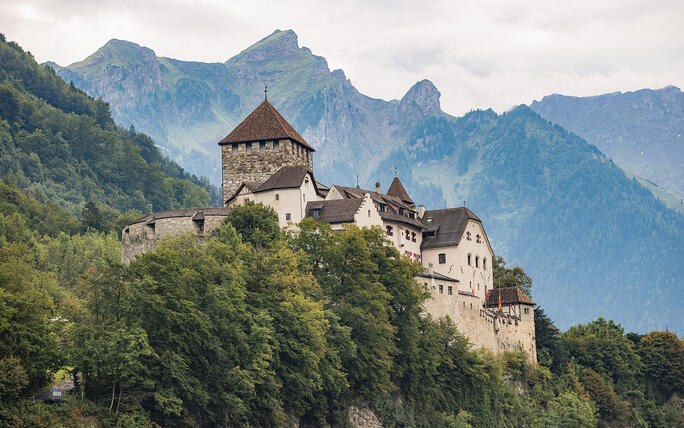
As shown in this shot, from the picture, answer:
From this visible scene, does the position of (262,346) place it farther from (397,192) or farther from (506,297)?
(397,192)

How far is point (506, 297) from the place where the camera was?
348 feet

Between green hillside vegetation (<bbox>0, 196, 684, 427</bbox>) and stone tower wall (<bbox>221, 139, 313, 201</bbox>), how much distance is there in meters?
12.4

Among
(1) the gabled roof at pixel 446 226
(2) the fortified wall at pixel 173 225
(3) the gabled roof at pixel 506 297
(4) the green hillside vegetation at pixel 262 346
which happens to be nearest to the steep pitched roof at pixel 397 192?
(1) the gabled roof at pixel 446 226

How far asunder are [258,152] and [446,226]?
20797 millimetres

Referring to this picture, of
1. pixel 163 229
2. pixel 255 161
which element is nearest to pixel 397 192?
pixel 255 161

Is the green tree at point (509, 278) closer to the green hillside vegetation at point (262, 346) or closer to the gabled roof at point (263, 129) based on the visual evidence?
the green hillside vegetation at point (262, 346)

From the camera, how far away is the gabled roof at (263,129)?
323ft

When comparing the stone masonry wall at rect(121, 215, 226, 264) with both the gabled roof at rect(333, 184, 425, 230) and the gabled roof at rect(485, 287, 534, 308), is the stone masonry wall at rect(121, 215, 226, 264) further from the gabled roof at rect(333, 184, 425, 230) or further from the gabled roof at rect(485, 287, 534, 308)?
the gabled roof at rect(485, 287, 534, 308)

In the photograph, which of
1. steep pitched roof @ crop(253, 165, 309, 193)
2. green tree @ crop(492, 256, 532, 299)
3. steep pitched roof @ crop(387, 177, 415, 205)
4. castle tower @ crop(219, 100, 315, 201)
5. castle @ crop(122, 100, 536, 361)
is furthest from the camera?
green tree @ crop(492, 256, 532, 299)

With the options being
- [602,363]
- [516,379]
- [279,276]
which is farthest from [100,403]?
[602,363]

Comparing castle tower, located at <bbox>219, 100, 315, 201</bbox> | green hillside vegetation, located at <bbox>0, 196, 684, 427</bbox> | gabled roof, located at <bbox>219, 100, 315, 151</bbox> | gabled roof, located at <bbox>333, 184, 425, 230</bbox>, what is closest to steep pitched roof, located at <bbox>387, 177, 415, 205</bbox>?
gabled roof, located at <bbox>333, 184, 425, 230</bbox>

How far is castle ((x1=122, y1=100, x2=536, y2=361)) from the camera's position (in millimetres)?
88375

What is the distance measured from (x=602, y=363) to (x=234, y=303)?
63860 mm

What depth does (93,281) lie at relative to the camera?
5872 cm
